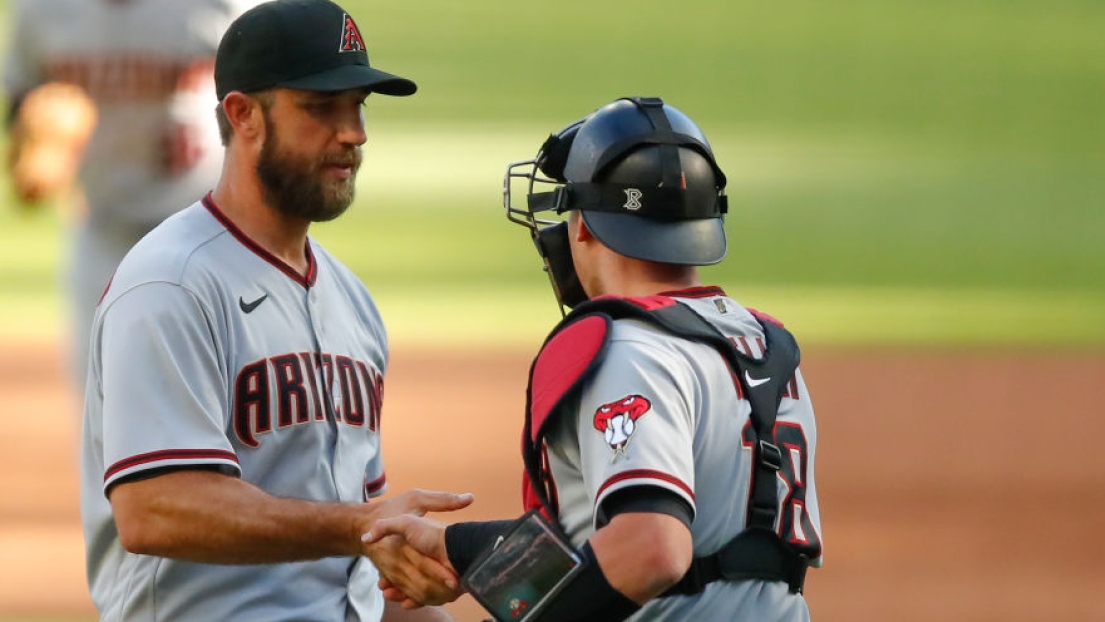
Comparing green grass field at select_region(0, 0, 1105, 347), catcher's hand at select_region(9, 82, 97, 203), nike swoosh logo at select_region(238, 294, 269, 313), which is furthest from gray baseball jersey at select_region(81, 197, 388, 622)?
green grass field at select_region(0, 0, 1105, 347)

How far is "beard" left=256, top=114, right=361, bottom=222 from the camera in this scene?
312cm

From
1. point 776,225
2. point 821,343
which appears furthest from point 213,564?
point 776,225

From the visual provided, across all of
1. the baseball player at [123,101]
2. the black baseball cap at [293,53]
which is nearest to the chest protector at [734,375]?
the black baseball cap at [293,53]

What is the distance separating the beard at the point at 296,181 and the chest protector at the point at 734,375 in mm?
788

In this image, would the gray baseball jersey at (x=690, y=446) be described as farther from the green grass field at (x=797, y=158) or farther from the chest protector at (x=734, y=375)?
the green grass field at (x=797, y=158)

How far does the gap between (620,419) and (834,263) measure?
1073 cm

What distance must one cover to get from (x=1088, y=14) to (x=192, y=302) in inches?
645

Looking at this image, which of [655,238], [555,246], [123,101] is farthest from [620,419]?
[123,101]

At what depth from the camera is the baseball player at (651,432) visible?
234 centimetres

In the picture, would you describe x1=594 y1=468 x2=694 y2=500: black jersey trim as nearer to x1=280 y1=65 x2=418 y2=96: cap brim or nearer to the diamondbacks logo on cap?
x1=280 y1=65 x2=418 y2=96: cap brim

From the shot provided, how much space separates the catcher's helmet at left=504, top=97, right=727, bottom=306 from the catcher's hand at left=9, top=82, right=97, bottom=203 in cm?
254

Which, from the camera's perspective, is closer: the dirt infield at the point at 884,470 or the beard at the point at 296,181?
the beard at the point at 296,181

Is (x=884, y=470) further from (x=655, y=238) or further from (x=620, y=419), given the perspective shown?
(x=620, y=419)

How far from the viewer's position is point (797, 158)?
585 inches
